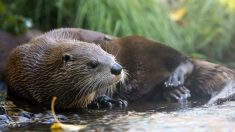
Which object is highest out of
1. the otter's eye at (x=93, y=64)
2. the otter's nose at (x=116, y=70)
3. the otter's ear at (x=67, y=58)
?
the otter's ear at (x=67, y=58)

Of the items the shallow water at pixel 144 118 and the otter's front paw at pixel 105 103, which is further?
the otter's front paw at pixel 105 103

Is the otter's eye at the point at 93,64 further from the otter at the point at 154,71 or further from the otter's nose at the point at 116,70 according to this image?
the otter at the point at 154,71

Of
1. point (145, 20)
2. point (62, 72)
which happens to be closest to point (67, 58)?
point (62, 72)

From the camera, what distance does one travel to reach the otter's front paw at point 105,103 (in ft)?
16.1

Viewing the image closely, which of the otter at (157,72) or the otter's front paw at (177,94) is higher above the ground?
the otter at (157,72)

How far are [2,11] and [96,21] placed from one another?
1.09 m

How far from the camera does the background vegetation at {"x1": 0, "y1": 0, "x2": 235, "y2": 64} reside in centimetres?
764

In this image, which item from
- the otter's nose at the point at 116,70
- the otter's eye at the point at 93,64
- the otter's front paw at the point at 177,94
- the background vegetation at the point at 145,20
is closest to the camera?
the otter's nose at the point at 116,70

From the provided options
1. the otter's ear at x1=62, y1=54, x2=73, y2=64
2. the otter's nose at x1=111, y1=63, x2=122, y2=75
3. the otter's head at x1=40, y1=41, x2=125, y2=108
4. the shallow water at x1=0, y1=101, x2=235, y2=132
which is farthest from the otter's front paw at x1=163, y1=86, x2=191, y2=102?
the otter's ear at x1=62, y1=54, x2=73, y2=64

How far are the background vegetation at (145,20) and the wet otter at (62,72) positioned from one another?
6.70 ft

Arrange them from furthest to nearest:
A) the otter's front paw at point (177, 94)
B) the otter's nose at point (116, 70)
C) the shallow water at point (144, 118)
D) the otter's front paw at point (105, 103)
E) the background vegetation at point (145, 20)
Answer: the background vegetation at point (145, 20)
the otter's front paw at point (177, 94)
the otter's front paw at point (105, 103)
the otter's nose at point (116, 70)
the shallow water at point (144, 118)

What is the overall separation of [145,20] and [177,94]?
8.69 ft

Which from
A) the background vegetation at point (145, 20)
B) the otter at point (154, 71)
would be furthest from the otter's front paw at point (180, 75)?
the background vegetation at point (145, 20)

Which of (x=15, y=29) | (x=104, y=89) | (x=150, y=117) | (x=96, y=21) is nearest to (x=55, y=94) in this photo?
(x=104, y=89)
